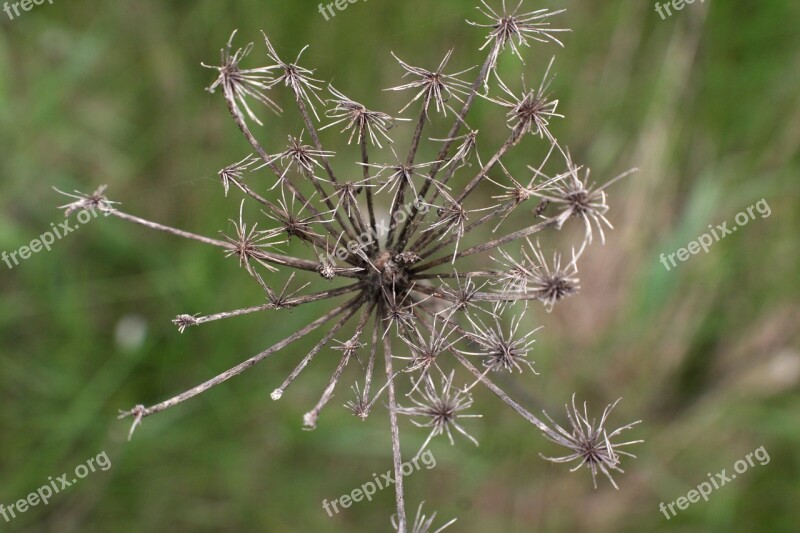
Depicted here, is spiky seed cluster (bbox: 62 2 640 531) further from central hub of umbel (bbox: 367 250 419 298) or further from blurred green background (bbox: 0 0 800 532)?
blurred green background (bbox: 0 0 800 532)

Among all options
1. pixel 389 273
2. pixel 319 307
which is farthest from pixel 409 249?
pixel 319 307

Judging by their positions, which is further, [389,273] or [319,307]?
[319,307]

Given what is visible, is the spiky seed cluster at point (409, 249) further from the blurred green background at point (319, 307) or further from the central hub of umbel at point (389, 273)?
the blurred green background at point (319, 307)

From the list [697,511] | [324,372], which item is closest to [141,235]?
[324,372]

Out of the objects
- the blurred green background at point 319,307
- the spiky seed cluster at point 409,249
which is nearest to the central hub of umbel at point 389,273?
the spiky seed cluster at point 409,249

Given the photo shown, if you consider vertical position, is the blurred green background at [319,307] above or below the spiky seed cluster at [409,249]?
above

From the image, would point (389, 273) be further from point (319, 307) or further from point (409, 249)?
point (319, 307)

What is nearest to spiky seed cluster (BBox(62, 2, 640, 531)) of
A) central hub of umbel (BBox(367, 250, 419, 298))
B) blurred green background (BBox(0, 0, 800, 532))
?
central hub of umbel (BBox(367, 250, 419, 298))

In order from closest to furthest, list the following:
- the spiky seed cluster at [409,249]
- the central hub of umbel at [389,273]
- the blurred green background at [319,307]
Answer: the spiky seed cluster at [409,249], the central hub of umbel at [389,273], the blurred green background at [319,307]
